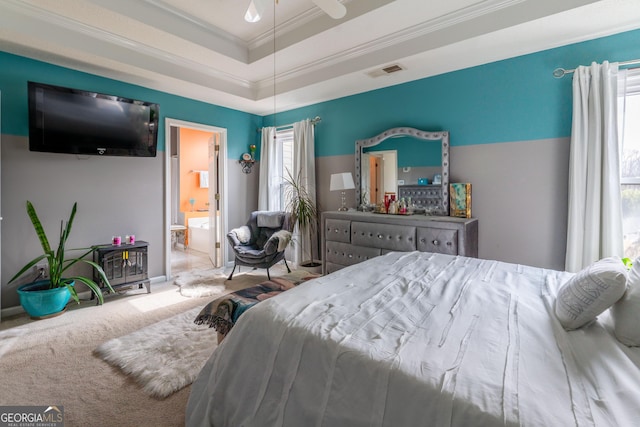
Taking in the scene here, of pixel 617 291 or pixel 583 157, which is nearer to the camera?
pixel 617 291

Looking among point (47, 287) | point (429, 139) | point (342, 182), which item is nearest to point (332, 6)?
point (429, 139)

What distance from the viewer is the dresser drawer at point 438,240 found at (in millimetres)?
2957

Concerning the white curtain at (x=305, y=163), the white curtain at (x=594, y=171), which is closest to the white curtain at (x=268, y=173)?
the white curtain at (x=305, y=163)

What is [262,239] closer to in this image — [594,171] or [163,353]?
[163,353]

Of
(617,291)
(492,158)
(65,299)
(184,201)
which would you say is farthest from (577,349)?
(184,201)

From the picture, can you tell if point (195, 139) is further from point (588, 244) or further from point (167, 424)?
point (588, 244)

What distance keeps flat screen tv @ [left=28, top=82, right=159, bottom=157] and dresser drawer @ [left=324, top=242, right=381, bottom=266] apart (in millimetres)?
2479

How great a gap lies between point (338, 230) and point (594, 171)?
2.43 meters

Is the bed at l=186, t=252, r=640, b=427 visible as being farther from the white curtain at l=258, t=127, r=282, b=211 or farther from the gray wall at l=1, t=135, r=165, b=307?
the white curtain at l=258, t=127, r=282, b=211

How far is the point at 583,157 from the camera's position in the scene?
2.62 meters

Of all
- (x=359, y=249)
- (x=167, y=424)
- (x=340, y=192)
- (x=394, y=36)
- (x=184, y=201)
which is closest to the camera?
(x=167, y=424)

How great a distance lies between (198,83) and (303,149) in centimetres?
164

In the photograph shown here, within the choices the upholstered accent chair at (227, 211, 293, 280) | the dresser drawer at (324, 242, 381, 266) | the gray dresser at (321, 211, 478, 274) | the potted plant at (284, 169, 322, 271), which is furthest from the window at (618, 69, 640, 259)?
the upholstered accent chair at (227, 211, 293, 280)

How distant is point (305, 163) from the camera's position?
184 inches
